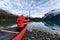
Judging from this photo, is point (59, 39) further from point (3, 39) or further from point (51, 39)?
point (3, 39)

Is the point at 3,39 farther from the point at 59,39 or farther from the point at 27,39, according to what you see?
the point at 59,39

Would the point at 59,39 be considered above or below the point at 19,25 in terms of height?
below

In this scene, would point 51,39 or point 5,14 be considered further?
point 5,14

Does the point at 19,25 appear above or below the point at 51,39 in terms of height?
above

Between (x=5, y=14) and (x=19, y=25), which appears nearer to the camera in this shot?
(x=19, y=25)

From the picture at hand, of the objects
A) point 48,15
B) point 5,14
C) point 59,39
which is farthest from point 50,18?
point 59,39

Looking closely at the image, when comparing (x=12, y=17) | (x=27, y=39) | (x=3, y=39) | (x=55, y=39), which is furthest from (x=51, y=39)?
(x=12, y=17)

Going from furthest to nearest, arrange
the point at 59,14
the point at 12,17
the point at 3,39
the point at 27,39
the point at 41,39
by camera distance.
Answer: the point at 59,14
the point at 12,17
the point at 41,39
the point at 27,39
the point at 3,39

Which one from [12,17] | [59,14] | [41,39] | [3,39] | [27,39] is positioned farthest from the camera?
[59,14]

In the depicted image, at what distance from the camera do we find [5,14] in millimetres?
82375

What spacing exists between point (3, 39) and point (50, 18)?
9222 centimetres

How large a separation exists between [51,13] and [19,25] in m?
85.6

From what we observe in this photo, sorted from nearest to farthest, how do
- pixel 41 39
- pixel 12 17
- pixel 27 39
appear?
pixel 27 39 → pixel 41 39 → pixel 12 17

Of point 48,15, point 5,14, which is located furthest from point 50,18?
point 5,14
